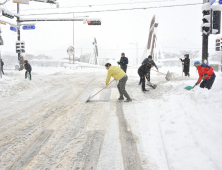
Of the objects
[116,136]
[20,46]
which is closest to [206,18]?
[116,136]

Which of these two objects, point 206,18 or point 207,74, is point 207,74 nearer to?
point 207,74

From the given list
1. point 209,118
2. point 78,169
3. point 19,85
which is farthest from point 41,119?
point 19,85

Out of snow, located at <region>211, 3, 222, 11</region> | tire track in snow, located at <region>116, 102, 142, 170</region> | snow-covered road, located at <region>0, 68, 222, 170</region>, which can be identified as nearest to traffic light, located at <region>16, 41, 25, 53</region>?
snow-covered road, located at <region>0, 68, 222, 170</region>

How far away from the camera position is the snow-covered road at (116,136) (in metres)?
2.74

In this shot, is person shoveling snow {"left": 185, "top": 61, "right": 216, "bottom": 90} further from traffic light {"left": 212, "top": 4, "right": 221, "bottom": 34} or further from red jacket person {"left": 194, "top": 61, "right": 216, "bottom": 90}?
traffic light {"left": 212, "top": 4, "right": 221, "bottom": 34}

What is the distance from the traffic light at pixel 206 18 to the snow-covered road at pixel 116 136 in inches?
118

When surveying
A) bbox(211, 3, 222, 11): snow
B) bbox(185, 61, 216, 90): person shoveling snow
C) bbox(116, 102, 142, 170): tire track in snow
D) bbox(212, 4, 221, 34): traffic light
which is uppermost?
bbox(211, 3, 222, 11): snow

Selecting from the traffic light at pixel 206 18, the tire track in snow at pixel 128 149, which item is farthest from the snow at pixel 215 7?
the tire track in snow at pixel 128 149

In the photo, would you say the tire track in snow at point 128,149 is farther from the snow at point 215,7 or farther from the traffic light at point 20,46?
the traffic light at point 20,46

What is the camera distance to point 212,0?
650cm

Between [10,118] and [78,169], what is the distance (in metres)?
3.17

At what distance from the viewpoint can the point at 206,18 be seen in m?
6.65

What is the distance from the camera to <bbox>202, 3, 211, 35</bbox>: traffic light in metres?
6.59

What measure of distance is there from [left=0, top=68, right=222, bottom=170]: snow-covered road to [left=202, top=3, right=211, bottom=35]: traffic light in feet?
9.81
